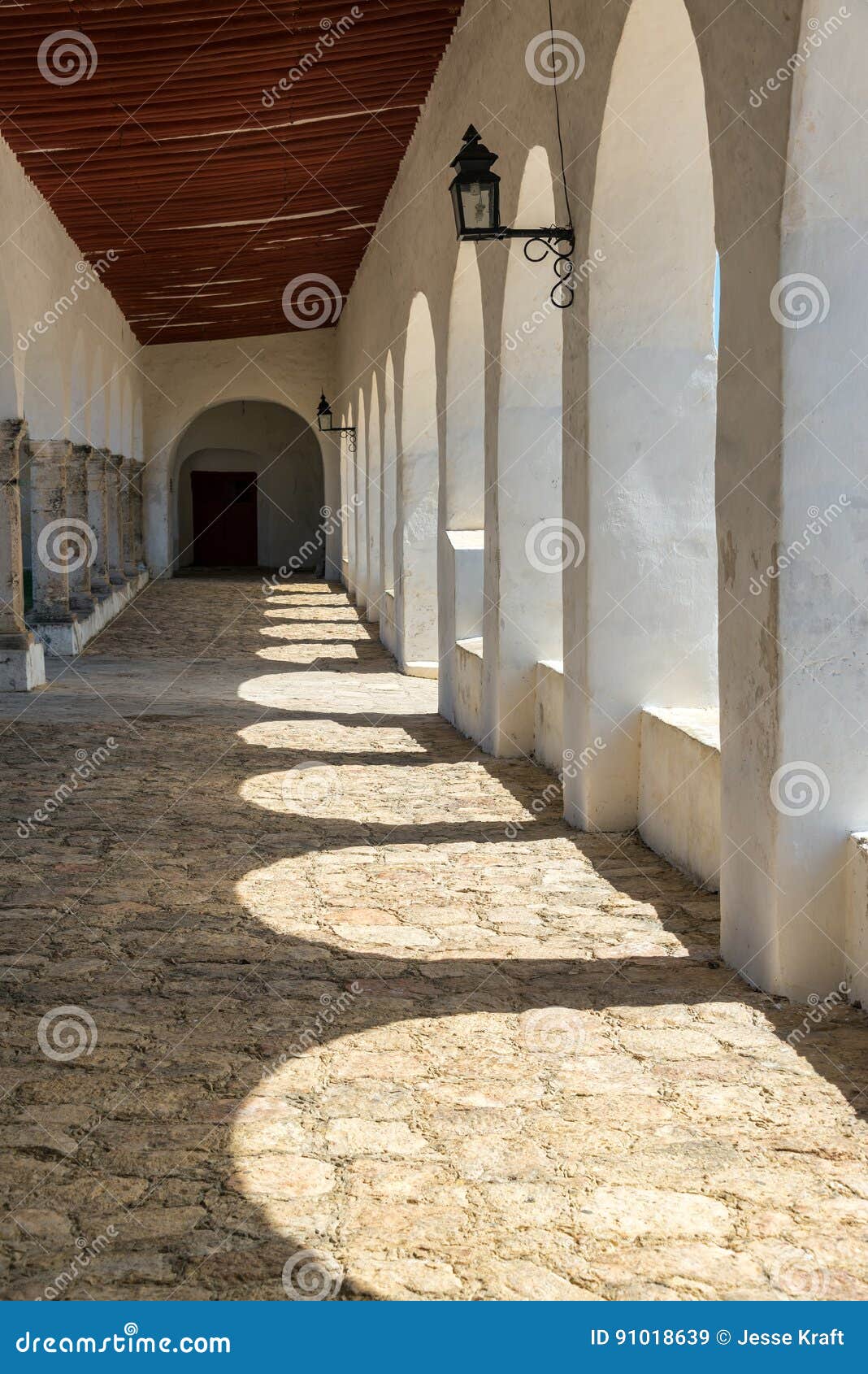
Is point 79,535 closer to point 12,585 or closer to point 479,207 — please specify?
point 12,585

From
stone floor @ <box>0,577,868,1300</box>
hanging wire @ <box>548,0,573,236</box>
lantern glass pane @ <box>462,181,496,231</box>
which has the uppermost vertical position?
hanging wire @ <box>548,0,573,236</box>

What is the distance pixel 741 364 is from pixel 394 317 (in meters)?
10.4

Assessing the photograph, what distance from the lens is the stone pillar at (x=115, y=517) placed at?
732 inches

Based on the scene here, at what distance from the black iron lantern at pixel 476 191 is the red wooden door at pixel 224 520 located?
2739 centimetres

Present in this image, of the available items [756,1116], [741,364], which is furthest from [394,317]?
[756,1116]

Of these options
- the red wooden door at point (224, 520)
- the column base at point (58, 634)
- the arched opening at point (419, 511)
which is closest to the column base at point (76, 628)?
the column base at point (58, 634)

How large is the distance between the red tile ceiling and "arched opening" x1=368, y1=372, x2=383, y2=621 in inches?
86.8

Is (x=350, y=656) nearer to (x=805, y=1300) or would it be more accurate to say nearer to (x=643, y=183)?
(x=643, y=183)

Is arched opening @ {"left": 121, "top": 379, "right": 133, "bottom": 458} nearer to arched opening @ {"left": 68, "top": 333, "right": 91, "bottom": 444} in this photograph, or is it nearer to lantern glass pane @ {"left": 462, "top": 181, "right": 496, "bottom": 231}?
arched opening @ {"left": 68, "top": 333, "right": 91, "bottom": 444}

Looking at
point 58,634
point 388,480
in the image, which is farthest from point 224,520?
point 58,634

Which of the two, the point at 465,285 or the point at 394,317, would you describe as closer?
the point at 465,285

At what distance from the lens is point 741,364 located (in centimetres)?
418

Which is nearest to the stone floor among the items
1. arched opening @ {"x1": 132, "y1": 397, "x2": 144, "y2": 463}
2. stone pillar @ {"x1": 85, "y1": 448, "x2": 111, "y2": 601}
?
stone pillar @ {"x1": 85, "y1": 448, "x2": 111, "y2": 601}

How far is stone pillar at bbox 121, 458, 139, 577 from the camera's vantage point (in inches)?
856
